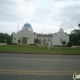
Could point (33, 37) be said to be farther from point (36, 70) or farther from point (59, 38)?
point (36, 70)

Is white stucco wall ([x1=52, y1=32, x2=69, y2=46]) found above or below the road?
above

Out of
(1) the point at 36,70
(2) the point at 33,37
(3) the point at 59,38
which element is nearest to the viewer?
(1) the point at 36,70

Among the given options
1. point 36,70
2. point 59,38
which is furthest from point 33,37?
point 36,70

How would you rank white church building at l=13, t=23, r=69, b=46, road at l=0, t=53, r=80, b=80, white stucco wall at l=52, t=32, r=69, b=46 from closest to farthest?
road at l=0, t=53, r=80, b=80 → white church building at l=13, t=23, r=69, b=46 → white stucco wall at l=52, t=32, r=69, b=46

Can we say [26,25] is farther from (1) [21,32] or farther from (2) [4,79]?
(2) [4,79]

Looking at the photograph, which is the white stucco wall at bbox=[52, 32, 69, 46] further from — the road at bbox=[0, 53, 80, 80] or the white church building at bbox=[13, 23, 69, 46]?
the road at bbox=[0, 53, 80, 80]

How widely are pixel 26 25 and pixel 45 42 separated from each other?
1094 cm

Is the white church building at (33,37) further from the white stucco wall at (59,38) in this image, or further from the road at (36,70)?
the road at (36,70)

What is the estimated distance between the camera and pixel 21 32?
174 feet

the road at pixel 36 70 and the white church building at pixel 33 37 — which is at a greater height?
the white church building at pixel 33 37

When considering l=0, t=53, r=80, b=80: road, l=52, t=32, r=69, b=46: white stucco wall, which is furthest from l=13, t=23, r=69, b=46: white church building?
l=0, t=53, r=80, b=80: road

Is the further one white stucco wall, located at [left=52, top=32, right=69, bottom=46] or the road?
white stucco wall, located at [left=52, top=32, right=69, bottom=46]

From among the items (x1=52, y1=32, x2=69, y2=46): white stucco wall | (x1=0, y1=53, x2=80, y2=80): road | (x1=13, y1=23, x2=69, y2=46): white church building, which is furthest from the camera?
(x1=52, y1=32, x2=69, y2=46): white stucco wall

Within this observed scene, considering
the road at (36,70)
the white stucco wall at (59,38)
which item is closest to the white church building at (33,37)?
the white stucco wall at (59,38)
